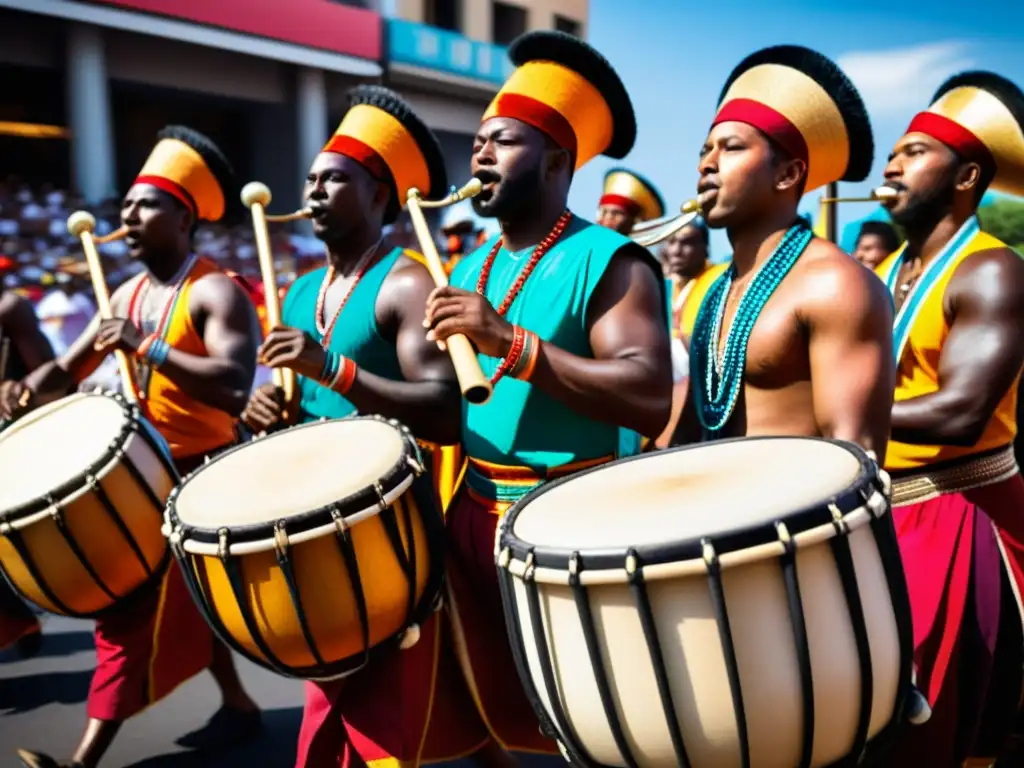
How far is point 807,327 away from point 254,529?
120 cm

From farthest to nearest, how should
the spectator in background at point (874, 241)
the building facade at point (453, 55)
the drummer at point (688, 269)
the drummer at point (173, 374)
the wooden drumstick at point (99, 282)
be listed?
the building facade at point (453, 55) < the spectator in background at point (874, 241) < the drummer at point (688, 269) < the wooden drumstick at point (99, 282) < the drummer at point (173, 374)

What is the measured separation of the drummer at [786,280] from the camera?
197cm

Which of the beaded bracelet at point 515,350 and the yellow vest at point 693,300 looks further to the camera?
the yellow vest at point 693,300

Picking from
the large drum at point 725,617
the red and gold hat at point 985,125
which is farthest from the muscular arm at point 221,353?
the red and gold hat at point 985,125


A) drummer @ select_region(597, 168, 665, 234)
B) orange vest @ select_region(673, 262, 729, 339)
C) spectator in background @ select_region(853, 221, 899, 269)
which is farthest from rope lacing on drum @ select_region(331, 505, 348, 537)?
spectator in background @ select_region(853, 221, 899, 269)

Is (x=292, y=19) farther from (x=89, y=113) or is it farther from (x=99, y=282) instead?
(x=99, y=282)

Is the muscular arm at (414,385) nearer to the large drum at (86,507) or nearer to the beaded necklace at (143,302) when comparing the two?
the large drum at (86,507)

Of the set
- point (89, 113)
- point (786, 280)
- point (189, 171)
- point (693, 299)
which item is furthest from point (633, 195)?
point (89, 113)

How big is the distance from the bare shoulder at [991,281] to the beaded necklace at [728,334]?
627 mm

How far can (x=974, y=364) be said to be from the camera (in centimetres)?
247

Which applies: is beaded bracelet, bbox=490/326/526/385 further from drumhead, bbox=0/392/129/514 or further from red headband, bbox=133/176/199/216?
red headband, bbox=133/176/199/216

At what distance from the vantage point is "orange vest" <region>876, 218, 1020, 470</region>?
2.60 m

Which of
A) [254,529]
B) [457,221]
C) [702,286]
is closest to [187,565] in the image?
[254,529]

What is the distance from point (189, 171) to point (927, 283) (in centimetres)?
291
